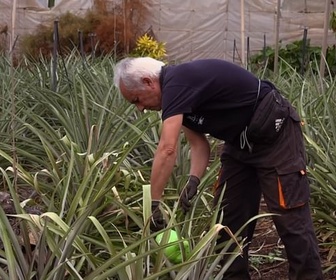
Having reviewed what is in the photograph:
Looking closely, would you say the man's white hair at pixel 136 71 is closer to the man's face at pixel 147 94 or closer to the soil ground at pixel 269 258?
the man's face at pixel 147 94

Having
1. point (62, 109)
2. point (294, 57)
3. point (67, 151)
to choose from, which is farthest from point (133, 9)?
point (67, 151)

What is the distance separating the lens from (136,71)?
11.0ft

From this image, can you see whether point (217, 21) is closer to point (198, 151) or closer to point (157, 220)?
point (198, 151)

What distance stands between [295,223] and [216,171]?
3.33 feet

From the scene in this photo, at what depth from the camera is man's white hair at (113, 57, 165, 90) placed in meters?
3.35

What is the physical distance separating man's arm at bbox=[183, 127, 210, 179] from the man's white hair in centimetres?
50

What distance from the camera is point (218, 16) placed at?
17.9m

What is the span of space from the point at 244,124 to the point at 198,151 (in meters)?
0.39

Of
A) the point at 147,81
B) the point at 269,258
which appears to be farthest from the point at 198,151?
the point at 269,258

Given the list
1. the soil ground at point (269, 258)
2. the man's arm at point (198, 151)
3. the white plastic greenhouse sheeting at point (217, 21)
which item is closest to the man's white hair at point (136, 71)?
the man's arm at point (198, 151)

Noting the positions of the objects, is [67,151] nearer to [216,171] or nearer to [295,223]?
[216,171]

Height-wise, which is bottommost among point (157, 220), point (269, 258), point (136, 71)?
point (269, 258)

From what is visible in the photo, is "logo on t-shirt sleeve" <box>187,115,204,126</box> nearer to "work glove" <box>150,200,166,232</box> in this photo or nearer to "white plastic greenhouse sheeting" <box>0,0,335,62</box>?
"work glove" <box>150,200,166,232</box>

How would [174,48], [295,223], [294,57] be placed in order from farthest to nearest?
[174,48]
[294,57]
[295,223]
